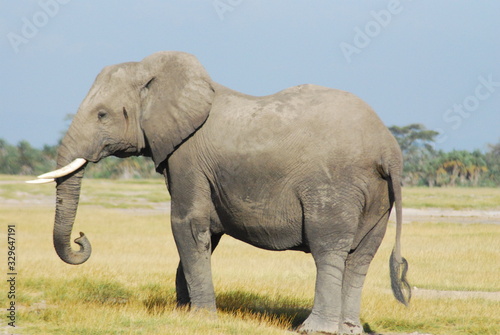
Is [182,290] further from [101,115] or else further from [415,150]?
[415,150]

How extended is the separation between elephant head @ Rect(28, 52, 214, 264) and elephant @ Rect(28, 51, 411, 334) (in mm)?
11

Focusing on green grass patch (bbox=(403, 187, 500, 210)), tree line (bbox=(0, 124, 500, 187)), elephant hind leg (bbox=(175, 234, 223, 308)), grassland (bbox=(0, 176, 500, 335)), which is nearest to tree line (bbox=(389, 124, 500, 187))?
tree line (bbox=(0, 124, 500, 187))

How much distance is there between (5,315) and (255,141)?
12.5 feet

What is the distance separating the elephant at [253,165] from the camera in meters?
7.98

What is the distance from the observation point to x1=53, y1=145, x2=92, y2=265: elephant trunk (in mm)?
8602

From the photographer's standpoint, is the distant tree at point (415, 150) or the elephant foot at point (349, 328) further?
the distant tree at point (415, 150)

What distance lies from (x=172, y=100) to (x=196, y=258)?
1804mm

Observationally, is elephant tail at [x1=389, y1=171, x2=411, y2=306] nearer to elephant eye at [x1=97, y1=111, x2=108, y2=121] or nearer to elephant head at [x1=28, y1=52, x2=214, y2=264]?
elephant head at [x1=28, y1=52, x2=214, y2=264]

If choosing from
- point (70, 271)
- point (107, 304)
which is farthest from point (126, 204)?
point (107, 304)

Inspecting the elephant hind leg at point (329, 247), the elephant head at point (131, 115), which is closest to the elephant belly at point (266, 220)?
the elephant hind leg at point (329, 247)

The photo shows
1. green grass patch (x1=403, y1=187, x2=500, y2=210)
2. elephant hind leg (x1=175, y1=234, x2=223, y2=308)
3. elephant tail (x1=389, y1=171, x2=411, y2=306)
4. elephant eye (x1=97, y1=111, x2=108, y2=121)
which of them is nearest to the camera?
elephant tail (x1=389, y1=171, x2=411, y2=306)

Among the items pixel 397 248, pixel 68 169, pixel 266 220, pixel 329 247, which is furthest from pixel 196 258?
pixel 397 248

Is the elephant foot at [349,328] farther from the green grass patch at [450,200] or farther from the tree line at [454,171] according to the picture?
the tree line at [454,171]

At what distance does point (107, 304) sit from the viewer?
1004 cm
